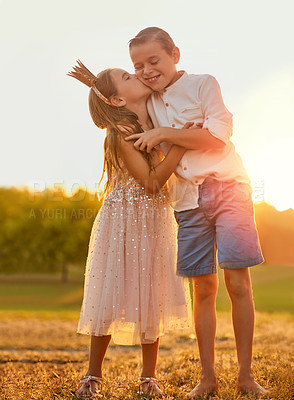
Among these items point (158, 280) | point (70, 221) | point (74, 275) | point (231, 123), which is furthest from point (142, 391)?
point (74, 275)

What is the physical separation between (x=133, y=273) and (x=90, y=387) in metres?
0.77

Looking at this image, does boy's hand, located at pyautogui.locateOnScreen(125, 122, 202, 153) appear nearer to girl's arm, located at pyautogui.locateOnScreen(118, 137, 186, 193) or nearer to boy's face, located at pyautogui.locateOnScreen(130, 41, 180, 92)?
girl's arm, located at pyautogui.locateOnScreen(118, 137, 186, 193)

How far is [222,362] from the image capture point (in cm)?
438

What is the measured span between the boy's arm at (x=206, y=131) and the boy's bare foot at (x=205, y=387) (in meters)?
1.43

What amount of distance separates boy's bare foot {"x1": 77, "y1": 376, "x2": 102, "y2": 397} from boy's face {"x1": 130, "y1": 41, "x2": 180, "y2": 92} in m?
1.94

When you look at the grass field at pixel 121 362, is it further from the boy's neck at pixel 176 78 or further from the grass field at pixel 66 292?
the grass field at pixel 66 292

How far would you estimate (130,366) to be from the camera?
14.6ft

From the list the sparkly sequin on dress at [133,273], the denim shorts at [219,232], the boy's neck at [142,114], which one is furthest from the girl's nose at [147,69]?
the denim shorts at [219,232]

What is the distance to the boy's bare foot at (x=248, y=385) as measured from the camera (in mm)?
3139

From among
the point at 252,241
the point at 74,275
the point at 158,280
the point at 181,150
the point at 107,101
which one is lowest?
the point at 74,275

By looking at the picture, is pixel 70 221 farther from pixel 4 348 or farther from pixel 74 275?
pixel 4 348

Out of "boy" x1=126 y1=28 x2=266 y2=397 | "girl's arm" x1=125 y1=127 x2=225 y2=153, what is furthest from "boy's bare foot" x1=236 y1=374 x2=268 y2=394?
"girl's arm" x1=125 y1=127 x2=225 y2=153

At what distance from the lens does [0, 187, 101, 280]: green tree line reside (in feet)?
97.1

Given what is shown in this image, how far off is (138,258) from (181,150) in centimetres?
76
